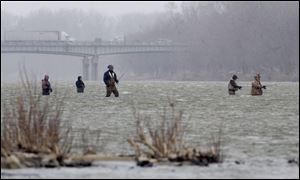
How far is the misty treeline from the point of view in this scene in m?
46.4

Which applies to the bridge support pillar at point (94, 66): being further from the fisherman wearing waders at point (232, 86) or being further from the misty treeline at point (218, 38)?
the fisherman wearing waders at point (232, 86)

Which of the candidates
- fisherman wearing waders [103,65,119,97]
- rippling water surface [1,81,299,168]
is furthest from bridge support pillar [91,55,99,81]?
rippling water surface [1,81,299,168]

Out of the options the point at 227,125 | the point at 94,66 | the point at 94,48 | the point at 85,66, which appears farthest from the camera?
the point at 94,48

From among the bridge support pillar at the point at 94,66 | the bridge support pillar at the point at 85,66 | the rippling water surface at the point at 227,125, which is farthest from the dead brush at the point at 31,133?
the bridge support pillar at the point at 94,66

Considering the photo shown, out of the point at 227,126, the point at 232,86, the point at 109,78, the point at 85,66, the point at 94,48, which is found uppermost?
the point at 94,48

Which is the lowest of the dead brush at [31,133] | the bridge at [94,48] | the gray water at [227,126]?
the gray water at [227,126]


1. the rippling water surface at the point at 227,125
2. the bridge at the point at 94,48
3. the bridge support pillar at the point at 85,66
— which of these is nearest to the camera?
the rippling water surface at the point at 227,125

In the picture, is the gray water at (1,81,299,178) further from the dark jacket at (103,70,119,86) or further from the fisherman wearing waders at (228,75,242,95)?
the fisherman wearing waders at (228,75,242,95)

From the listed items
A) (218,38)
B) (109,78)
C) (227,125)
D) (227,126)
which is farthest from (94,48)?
(227,126)

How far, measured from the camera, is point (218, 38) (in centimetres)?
7031

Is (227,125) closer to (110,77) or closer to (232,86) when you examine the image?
(110,77)

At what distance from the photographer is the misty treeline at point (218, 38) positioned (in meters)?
46.4

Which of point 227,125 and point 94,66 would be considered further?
point 94,66

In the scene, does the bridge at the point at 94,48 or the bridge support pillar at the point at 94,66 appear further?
the bridge support pillar at the point at 94,66
